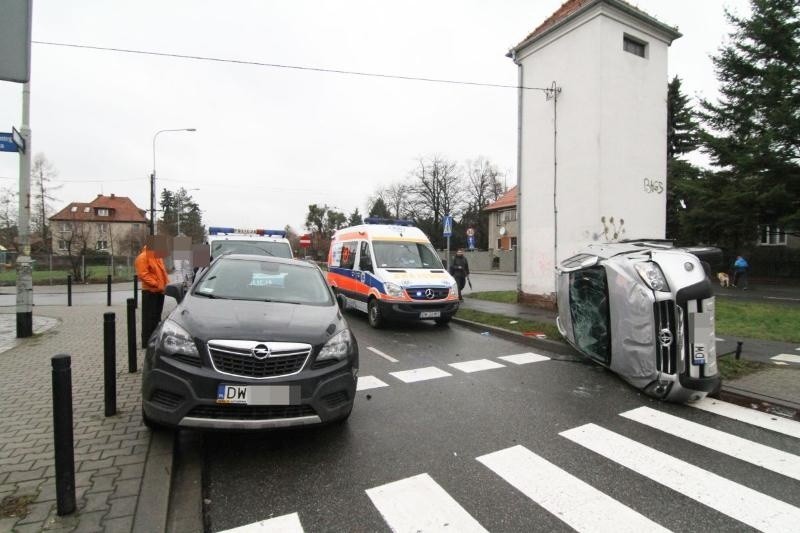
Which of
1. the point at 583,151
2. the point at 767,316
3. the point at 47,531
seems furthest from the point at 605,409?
the point at 767,316

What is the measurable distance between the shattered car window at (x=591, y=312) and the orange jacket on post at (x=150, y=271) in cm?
653

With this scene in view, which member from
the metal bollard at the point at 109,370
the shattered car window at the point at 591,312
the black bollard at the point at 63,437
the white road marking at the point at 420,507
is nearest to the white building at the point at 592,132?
the shattered car window at the point at 591,312

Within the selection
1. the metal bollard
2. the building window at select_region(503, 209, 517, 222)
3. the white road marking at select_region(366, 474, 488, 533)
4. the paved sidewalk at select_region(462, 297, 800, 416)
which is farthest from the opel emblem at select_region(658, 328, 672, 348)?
the building window at select_region(503, 209, 517, 222)

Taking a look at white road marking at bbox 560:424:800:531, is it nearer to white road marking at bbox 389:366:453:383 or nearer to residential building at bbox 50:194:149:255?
white road marking at bbox 389:366:453:383

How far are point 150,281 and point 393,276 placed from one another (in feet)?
14.8

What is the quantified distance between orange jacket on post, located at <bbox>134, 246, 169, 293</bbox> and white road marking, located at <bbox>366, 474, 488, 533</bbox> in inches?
228

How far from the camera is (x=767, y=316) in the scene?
1120 cm

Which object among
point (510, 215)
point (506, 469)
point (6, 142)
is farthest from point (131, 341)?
point (510, 215)

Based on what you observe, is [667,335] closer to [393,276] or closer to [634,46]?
[393,276]

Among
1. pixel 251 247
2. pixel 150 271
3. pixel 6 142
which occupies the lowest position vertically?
pixel 150 271

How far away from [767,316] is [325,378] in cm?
1229

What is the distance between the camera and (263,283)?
5.05 metres

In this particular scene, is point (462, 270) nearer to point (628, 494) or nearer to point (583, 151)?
point (583, 151)

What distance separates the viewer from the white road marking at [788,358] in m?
6.80
